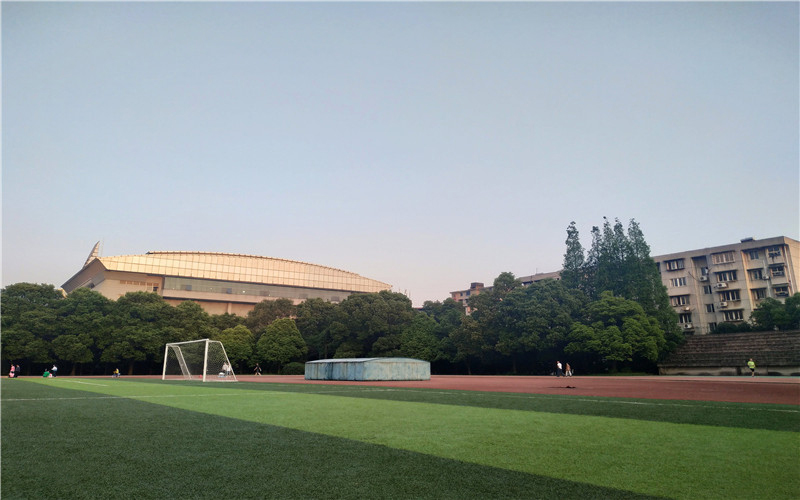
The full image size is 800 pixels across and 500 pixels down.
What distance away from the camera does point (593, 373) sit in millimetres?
48531

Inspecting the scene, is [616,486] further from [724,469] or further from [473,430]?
[473,430]

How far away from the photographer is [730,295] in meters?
64.1

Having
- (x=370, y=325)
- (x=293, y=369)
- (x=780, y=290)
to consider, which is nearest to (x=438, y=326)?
(x=370, y=325)

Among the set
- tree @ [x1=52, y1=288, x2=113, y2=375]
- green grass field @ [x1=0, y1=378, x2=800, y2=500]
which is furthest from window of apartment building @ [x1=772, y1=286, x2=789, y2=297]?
tree @ [x1=52, y1=288, x2=113, y2=375]

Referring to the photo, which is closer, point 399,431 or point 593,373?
point 399,431

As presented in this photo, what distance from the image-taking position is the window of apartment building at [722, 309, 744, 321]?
63.0 metres

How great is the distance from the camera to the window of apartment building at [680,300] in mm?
67875

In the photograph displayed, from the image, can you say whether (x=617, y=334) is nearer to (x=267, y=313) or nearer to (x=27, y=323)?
(x=267, y=313)

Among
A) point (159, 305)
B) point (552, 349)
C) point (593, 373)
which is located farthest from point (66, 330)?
point (593, 373)

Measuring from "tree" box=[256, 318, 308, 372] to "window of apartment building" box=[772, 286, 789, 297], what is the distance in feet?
196

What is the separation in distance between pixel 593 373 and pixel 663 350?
22.4 ft

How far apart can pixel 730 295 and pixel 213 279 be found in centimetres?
8061

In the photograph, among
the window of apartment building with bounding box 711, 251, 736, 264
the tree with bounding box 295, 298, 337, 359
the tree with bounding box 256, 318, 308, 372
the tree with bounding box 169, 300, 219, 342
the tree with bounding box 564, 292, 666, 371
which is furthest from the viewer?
the tree with bounding box 295, 298, 337, 359

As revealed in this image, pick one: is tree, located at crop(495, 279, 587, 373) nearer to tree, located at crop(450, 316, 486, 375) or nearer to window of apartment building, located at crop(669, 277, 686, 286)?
tree, located at crop(450, 316, 486, 375)
